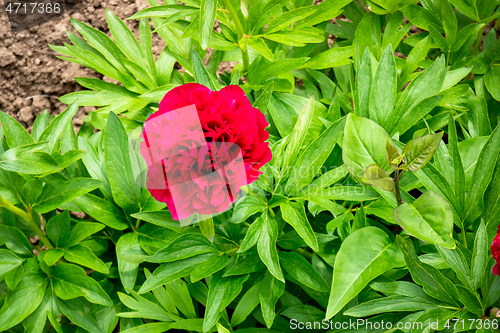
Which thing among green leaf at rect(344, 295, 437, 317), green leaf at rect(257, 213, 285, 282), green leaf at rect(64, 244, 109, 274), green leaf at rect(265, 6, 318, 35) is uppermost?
green leaf at rect(265, 6, 318, 35)

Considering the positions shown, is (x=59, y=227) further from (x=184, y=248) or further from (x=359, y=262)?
(x=359, y=262)

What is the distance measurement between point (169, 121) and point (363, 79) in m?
0.58

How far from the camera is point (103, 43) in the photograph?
1298mm

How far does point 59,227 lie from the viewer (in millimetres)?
1068

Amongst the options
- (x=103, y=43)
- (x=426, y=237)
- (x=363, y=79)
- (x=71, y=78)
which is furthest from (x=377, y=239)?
(x=71, y=78)

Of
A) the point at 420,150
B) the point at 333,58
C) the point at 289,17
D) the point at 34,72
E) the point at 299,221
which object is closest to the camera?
the point at 420,150

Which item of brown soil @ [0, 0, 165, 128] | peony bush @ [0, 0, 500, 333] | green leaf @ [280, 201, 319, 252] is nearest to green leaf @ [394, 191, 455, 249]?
peony bush @ [0, 0, 500, 333]

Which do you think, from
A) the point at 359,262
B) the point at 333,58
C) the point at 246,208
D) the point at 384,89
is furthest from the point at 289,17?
the point at 359,262

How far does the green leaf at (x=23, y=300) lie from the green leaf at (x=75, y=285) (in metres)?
0.04

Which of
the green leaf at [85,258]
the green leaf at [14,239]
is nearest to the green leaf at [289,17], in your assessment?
the green leaf at [85,258]

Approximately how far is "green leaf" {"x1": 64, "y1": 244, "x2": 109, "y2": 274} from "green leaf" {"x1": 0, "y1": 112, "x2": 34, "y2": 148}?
0.30m

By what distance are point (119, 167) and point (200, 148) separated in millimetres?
437

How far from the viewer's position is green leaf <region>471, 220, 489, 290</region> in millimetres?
843

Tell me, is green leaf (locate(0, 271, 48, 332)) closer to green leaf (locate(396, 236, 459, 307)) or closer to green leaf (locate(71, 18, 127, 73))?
green leaf (locate(71, 18, 127, 73))
